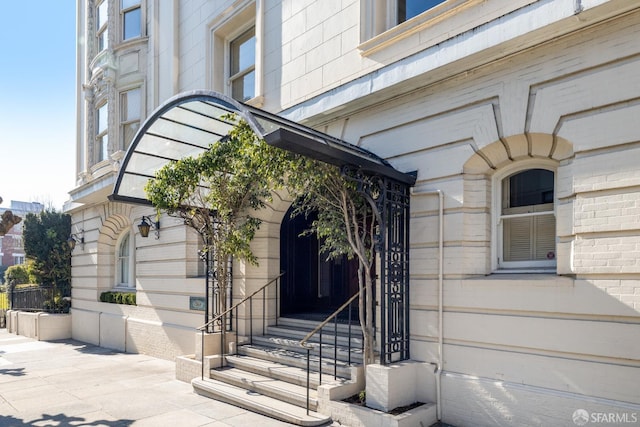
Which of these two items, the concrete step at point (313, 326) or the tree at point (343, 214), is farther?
the concrete step at point (313, 326)

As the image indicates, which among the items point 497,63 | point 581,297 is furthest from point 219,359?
point 497,63

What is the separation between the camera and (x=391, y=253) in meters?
6.04

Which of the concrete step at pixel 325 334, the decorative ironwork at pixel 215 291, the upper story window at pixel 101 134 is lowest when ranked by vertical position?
the concrete step at pixel 325 334

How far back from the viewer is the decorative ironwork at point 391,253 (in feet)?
18.7

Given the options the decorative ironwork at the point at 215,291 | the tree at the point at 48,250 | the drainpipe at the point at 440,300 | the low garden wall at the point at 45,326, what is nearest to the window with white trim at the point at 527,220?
the drainpipe at the point at 440,300

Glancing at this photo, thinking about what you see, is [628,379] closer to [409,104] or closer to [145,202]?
[409,104]

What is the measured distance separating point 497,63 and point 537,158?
124cm

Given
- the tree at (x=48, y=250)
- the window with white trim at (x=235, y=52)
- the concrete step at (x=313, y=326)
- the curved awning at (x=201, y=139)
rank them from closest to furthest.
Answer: the curved awning at (x=201, y=139), the concrete step at (x=313, y=326), the window with white trim at (x=235, y=52), the tree at (x=48, y=250)

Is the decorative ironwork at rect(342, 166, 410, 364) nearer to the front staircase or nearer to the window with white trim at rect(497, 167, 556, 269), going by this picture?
the front staircase

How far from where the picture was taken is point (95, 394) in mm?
7707

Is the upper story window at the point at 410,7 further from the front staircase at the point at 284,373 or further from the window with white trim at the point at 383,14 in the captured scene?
the front staircase at the point at 284,373

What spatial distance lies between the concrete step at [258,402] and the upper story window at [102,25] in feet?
38.2

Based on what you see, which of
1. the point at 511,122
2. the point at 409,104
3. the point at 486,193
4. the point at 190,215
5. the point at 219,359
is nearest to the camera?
the point at 511,122

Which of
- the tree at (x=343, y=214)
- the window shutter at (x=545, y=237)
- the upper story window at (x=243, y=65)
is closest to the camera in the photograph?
the window shutter at (x=545, y=237)
